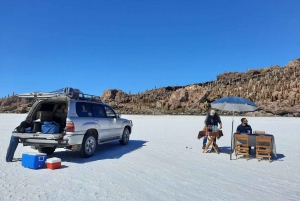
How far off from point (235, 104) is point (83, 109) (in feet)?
18.5

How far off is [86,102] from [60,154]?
2126 millimetres

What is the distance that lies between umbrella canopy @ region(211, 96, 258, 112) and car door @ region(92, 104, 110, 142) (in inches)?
168

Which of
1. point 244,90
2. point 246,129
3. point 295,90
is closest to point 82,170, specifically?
point 246,129

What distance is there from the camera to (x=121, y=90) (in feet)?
242

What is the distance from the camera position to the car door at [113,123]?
32.0ft

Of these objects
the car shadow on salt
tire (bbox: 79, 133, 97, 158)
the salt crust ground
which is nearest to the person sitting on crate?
the salt crust ground

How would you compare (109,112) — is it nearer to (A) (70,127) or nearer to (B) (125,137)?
(B) (125,137)

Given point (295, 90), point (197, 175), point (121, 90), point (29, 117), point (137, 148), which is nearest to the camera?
point (197, 175)

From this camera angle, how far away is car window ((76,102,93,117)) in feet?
26.1

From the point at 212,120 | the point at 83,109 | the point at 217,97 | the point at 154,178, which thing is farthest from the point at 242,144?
the point at 217,97

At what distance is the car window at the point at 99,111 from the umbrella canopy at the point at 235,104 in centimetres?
435

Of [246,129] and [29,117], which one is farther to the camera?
[246,129]

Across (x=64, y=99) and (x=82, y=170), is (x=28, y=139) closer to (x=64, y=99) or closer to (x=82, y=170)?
(x=64, y=99)

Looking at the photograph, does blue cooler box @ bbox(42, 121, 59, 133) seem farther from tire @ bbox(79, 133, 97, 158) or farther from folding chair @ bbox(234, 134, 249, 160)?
folding chair @ bbox(234, 134, 249, 160)
